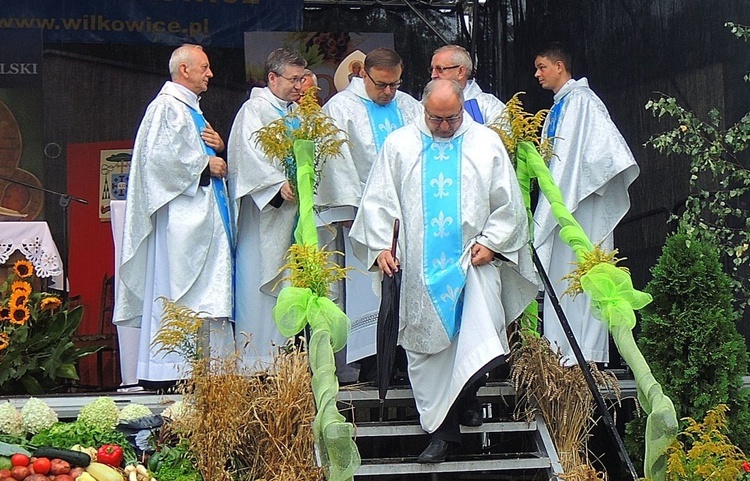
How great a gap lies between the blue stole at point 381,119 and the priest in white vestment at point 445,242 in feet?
2.69

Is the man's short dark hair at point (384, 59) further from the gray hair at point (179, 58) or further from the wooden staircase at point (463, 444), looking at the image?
the wooden staircase at point (463, 444)

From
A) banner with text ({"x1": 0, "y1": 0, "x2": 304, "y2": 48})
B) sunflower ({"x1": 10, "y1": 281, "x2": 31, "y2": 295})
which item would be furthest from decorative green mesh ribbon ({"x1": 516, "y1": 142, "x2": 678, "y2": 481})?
banner with text ({"x1": 0, "y1": 0, "x2": 304, "y2": 48})

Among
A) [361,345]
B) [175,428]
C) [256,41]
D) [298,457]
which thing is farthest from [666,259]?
[256,41]

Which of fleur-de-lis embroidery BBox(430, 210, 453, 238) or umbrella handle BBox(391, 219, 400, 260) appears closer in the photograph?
umbrella handle BBox(391, 219, 400, 260)

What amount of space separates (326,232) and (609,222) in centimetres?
182

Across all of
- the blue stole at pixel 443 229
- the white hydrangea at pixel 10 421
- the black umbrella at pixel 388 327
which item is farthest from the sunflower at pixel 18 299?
the blue stole at pixel 443 229

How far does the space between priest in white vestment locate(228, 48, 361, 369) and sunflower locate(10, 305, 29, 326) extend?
128cm

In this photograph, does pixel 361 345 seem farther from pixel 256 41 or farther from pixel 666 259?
pixel 256 41

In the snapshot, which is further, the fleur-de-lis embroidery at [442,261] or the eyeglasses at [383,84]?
the eyeglasses at [383,84]

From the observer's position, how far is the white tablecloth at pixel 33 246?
9000 millimetres

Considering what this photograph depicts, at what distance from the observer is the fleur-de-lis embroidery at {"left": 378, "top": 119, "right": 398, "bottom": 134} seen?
727cm

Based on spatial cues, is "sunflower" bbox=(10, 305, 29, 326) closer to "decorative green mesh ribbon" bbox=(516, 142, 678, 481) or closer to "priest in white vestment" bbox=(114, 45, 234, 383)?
"priest in white vestment" bbox=(114, 45, 234, 383)

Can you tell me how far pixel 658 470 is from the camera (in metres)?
5.58

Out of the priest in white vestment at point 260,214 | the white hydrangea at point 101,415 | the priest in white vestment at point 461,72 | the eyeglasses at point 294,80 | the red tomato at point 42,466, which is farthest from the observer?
the eyeglasses at point 294,80
